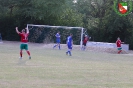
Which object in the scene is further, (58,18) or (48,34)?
(58,18)

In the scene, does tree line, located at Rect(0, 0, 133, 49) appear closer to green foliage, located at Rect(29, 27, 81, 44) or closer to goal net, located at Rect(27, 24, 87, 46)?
goal net, located at Rect(27, 24, 87, 46)

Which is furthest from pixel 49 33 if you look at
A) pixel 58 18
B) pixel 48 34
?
pixel 58 18

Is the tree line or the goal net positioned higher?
the tree line

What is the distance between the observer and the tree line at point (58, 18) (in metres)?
51.5

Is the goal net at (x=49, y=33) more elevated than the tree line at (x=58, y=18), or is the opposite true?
the tree line at (x=58, y=18)

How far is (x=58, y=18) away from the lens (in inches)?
2221

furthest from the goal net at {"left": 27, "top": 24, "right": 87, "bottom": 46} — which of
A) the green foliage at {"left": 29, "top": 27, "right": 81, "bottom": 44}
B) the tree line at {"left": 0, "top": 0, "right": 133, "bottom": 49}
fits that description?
the tree line at {"left": 0, "top": 0, "right": 133, "bottom": 49}

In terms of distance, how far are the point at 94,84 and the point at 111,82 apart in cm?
104

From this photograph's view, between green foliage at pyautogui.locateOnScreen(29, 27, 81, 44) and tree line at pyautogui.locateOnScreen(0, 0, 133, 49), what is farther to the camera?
tree line at pyautogui.locateOnScreen(0, 0, 133, 49)

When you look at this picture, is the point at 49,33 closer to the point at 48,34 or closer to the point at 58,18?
the point at 48,34

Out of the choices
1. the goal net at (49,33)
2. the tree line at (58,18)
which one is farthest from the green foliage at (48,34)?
the tree line at (58,18)

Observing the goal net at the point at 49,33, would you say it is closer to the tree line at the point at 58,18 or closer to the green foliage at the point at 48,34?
the green foliage at the point at 48,34

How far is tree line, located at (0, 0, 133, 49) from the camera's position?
51500 mm

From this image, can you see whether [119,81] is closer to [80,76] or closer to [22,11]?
[80,76]
